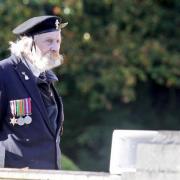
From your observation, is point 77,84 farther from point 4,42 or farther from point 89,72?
point 4,42

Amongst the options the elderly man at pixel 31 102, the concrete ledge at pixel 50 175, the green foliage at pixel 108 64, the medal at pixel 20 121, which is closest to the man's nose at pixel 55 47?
the elderly man at pixel 31 102

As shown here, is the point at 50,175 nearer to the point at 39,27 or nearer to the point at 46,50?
the point at 46,50

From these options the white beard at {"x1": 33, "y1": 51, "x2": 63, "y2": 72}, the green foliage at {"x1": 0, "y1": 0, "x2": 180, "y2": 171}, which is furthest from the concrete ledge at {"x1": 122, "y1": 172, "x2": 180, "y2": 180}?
the green foliage at {"x1": 0, "y1": 0, "x2": 180, "y2": 171}

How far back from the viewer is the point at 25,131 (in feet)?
19.2

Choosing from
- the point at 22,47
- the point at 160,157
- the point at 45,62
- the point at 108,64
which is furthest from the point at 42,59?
the point at 108,64

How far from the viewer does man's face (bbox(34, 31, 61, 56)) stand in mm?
5977

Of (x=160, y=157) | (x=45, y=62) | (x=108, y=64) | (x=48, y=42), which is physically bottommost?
(x=108, y=64)

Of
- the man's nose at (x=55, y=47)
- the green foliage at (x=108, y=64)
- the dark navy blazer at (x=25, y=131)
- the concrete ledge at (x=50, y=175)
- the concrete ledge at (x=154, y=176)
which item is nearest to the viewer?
the concrete ledge at (x=154, y=176)

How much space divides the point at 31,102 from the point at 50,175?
2.46ft

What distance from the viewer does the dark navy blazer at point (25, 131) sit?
19.1 ft

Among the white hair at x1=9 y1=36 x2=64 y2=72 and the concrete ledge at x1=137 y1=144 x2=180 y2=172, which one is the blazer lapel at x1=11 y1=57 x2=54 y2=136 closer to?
the white hair at x1=9 y1=36 x2=64 y2=72

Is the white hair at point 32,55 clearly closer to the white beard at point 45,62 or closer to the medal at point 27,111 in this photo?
the white beard at point 45,62

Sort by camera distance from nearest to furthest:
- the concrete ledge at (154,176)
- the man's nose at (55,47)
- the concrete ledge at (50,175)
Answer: the concrete ledge at (154,176) → the concrete ledge at (50,175) → the man's nose at (55,47)

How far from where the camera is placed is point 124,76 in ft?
45.8
